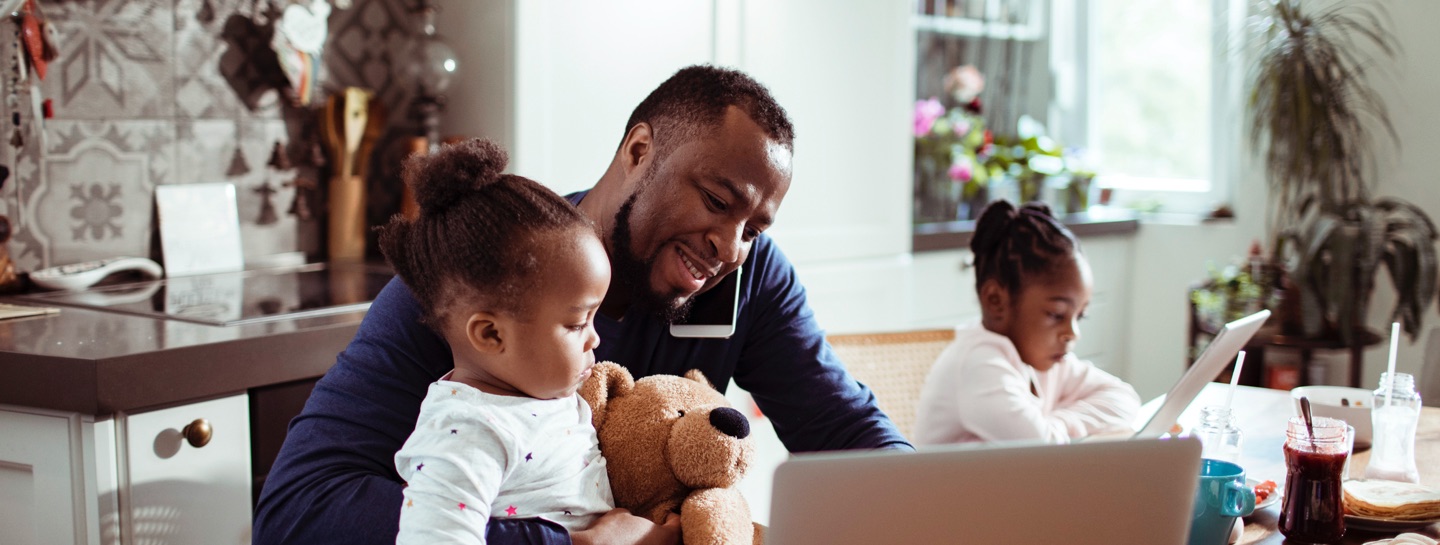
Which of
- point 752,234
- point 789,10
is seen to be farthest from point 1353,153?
point 752,234

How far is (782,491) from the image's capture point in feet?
2.55

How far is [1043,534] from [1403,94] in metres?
3.48

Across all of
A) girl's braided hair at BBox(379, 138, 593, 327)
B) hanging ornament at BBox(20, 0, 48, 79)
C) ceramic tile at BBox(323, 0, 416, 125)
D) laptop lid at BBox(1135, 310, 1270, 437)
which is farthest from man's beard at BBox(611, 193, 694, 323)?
ceramic tile at BBox(323, 0, 416, 125)

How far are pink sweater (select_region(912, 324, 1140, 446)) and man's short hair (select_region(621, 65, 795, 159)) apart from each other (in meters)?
0.60

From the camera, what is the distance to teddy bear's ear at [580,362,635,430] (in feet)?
4.01

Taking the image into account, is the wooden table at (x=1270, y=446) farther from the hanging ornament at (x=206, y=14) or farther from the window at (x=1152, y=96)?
the window at (x=1152, y=96)

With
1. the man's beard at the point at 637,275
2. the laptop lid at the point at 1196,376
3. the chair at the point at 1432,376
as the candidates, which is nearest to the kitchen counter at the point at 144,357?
the man's beard at the point at 637,275

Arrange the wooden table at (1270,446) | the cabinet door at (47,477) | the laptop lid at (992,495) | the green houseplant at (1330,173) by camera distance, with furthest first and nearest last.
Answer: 1. the green houseplant at (1330,173)
2. the cabinet door at (47,477)
3. the wooden table at (1270,446)
4. the laptop lid at (992,495)

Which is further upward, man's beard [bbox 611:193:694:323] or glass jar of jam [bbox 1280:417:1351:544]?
man's beard [bbox 611:193:694:323]

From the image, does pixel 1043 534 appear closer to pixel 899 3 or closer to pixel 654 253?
pixel 654 253

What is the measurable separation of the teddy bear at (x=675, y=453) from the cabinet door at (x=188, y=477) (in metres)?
0.69

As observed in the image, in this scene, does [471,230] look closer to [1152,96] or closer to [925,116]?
[925,116]

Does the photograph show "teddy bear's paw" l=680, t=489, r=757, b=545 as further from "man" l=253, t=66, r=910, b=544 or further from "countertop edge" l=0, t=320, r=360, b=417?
"countertop edge" l=0, t=320, r=360, b=417

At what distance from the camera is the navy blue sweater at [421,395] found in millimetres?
1142
